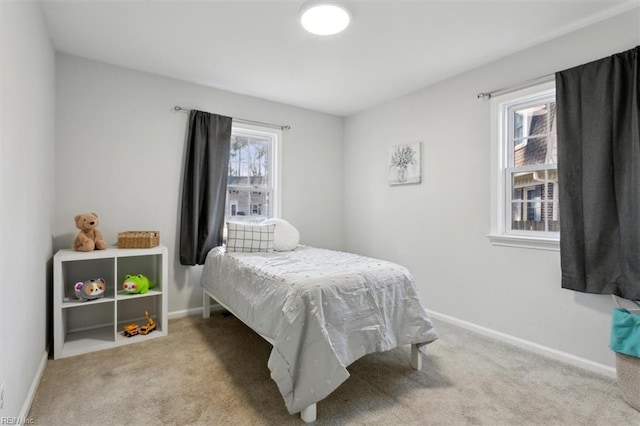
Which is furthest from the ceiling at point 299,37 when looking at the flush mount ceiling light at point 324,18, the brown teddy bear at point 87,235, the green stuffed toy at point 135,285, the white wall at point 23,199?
the green stuffed toy at point 135,285

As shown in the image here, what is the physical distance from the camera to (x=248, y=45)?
2.59 meters

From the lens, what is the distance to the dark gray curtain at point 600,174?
2.02m

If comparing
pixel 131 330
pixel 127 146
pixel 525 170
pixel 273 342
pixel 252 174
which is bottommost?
pixel 131 330

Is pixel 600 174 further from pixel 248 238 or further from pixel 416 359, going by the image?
pixel 248 238

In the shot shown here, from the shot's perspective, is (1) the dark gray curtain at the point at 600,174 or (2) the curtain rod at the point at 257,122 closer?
(1) the dark gray curtain at the point at 600,174

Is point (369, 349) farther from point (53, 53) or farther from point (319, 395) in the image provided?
point (53, 53)

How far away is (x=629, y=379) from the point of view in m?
1.85

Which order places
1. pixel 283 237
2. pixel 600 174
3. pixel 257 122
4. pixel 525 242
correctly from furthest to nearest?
pixel 257 122 < pixel 283 237 < pixel 525 242 < pixel 600 174

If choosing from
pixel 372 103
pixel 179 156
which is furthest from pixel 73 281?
pixel 372 103

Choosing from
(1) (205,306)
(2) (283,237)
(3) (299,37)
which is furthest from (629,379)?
(1) (205,306)

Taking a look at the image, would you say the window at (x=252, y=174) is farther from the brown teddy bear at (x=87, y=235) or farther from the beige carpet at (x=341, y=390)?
the beige carpet at (x=341, y=390)

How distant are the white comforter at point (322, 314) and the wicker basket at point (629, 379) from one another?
106 cm

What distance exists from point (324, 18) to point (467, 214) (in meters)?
2.11

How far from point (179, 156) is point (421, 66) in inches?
99.8
